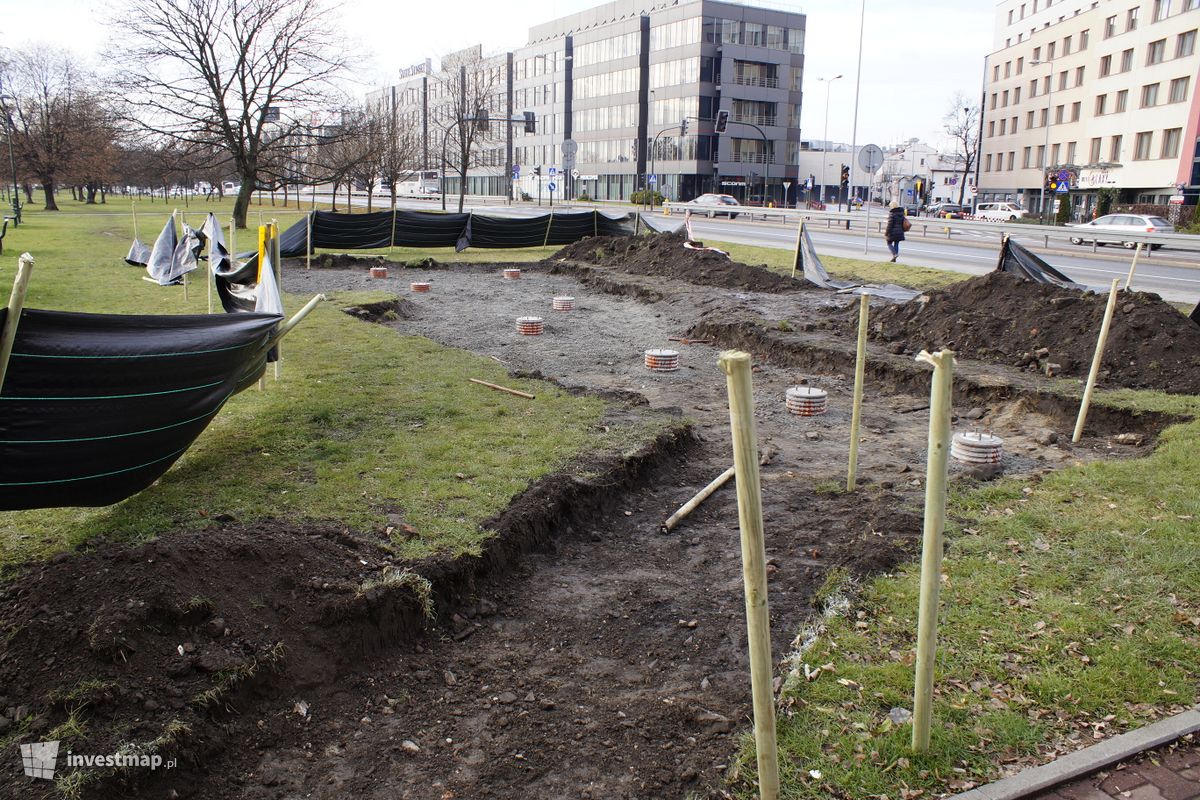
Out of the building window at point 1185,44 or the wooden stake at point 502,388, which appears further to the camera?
the building window at point 1185,44

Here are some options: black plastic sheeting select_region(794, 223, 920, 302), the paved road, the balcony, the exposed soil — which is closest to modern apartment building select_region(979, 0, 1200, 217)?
the balcony

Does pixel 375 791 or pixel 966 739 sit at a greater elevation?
pixel 966 739

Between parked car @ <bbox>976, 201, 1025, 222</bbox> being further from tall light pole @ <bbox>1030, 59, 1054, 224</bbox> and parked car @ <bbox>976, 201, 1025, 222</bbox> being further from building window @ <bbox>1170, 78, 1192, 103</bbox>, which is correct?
building window @ <bbox>1170, 78, 1192, 103</bbox>

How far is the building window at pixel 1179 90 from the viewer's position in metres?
49.5

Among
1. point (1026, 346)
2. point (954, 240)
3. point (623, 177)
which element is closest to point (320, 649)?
point (1026, 346)

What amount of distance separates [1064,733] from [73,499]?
204 inches

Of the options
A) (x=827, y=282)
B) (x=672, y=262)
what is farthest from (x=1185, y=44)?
(x=827, y=282)

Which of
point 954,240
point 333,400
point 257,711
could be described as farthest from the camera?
point 954,240

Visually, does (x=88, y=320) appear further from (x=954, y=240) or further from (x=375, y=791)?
Answer: (x=954, y=240)

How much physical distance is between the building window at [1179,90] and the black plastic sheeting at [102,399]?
5976 cm

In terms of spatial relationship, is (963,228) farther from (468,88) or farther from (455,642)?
(455,642)

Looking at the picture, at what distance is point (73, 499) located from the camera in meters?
4.75

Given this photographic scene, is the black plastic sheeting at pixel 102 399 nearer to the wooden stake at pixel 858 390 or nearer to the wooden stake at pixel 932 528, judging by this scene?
the wooden stake at pixel 932 528

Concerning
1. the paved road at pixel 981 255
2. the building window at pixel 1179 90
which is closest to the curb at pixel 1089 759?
the paved road at pixel 981 255
